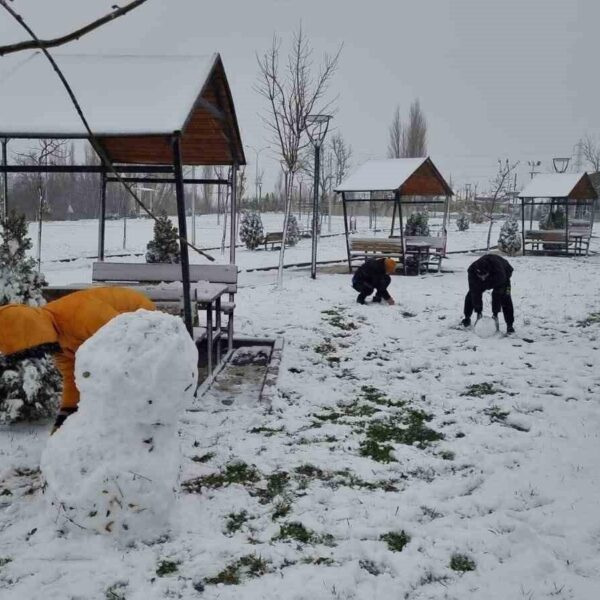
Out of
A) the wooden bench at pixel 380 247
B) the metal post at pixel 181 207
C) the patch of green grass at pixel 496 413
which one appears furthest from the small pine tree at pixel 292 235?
the patch of green grass at pixel 496 413

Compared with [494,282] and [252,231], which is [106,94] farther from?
[252,231]

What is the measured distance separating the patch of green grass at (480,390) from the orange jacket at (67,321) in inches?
143

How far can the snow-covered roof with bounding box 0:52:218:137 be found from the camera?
464 centimetres

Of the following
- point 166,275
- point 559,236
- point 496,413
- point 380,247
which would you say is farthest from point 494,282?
point 559,236

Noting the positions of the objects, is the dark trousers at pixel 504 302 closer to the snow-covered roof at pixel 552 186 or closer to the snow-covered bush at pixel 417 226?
the snow-covered bush at pixel 417 226

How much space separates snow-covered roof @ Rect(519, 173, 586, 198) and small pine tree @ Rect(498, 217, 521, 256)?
5.85ft

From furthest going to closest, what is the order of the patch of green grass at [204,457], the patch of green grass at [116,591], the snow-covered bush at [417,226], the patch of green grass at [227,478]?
the snow-covered bush at [417,226] < the patch of green grass at [204,457] < the patch of green grass at [227,478] < the patch of green grass at [116,591]

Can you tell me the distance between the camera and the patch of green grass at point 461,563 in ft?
9.37

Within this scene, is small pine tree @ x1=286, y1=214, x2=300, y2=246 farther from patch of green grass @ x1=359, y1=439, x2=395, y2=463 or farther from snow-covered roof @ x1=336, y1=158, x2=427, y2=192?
patch of green grass @ x1=359, y1=439, x2=395, y2=463

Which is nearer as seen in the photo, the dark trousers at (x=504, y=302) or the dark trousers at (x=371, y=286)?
the dark trousers at (x=504, y=302)

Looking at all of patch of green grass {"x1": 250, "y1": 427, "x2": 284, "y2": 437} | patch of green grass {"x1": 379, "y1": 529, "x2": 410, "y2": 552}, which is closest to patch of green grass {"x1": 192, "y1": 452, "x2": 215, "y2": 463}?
patch of green grass {"x1": 250, "y1": 427, "x2": 284, "y2": 437}

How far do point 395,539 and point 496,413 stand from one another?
2432 millimetres

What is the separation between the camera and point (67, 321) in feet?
10.9

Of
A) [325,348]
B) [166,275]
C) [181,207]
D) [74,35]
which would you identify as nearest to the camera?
[74,35]
